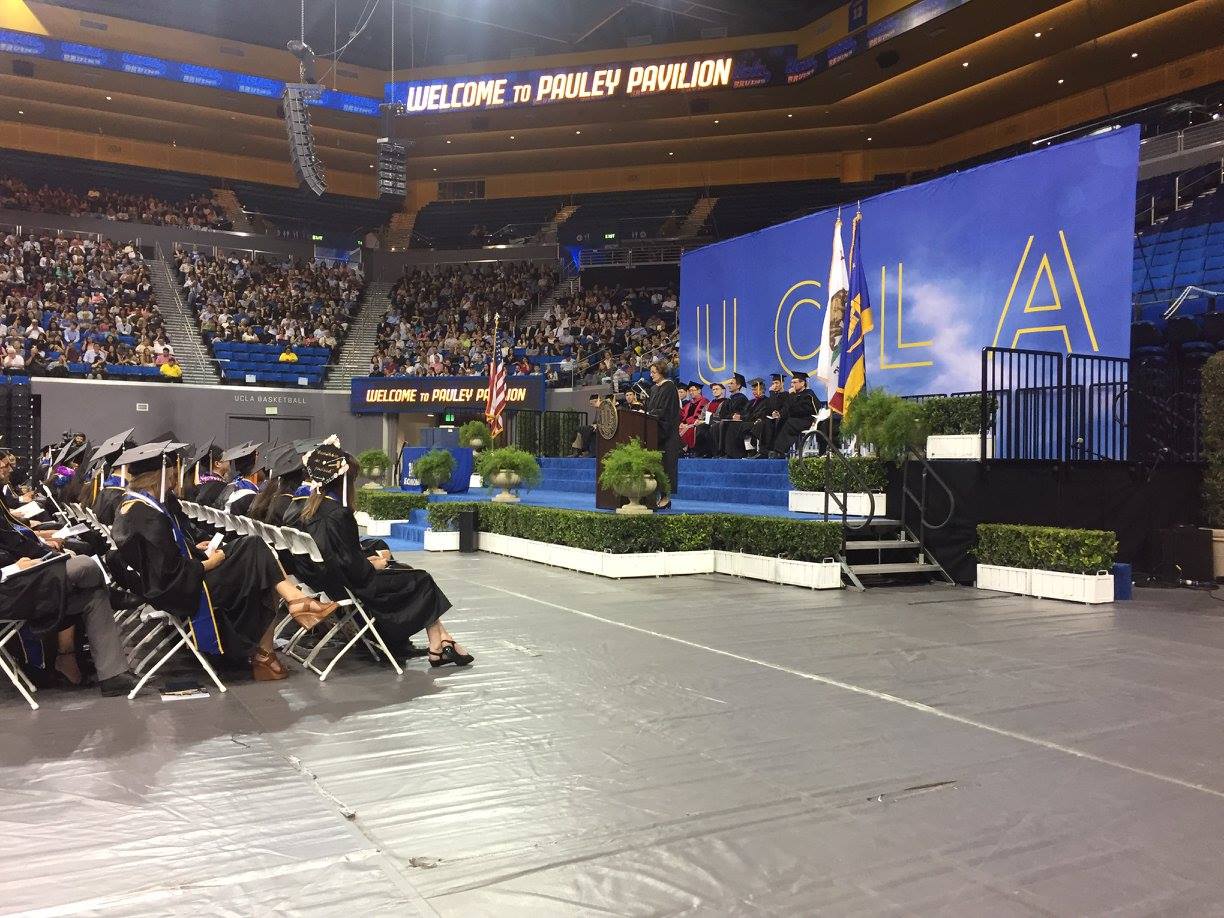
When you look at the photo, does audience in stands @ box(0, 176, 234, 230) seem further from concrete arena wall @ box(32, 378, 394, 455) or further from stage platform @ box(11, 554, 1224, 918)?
stage platform @ box(11, 554, 1224, 918)

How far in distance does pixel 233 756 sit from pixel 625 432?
8.37 m

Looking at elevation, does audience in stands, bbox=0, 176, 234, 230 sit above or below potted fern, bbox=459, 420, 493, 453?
above

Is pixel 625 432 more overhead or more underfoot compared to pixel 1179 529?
more overhead

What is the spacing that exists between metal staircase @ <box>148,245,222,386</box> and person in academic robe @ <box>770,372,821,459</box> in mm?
16685

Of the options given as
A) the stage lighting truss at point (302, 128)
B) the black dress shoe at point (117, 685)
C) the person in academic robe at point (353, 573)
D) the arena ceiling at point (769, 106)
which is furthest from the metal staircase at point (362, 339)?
the black dress shoe at point (117, 685)

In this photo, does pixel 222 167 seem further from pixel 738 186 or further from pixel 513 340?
pixel 738 186

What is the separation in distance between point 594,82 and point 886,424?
18.3 meters

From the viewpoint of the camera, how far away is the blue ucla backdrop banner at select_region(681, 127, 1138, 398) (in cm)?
1154

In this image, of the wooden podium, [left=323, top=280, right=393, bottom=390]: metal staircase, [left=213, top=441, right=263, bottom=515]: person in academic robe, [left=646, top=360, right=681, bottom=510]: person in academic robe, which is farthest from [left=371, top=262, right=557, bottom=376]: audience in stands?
[left=213, top=441, right=263, bottom=515]: person in academic robe

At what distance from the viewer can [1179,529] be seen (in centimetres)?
1037

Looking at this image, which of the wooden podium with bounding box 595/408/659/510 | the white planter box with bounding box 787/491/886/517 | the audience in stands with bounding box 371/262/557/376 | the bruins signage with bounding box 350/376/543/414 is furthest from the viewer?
the audience in stands with bounding box 371/262/557/376

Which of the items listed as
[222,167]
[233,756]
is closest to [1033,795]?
[233,756]

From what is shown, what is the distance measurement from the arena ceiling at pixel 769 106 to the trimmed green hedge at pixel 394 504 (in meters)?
14.3

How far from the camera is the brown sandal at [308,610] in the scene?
18.7ft
